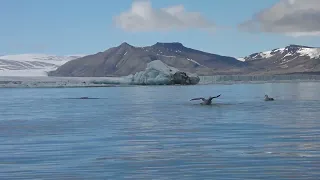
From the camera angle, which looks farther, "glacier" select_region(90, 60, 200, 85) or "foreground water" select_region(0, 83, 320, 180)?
"glacier" select_region(90, 60, 200, 85)

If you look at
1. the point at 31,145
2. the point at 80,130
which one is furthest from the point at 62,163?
the point at 80,130

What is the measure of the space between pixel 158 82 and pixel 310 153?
70.7 metres

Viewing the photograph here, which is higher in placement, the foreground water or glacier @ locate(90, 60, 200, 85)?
glacier @ locate(90, 60, 200, 85)

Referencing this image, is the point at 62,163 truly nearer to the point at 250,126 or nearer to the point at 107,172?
the point at 107,172

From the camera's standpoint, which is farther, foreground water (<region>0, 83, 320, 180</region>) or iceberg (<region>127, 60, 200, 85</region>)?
iceberg (<region>127, 60, 200, 85</region>)

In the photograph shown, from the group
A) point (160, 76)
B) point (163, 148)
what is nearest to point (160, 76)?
point (160, 76)

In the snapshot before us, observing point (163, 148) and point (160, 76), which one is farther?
point (160, 76)

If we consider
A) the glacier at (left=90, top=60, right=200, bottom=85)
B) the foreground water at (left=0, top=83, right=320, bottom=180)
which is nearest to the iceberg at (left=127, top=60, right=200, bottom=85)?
the glacier at (left=90, top=60, right=200, bottom=85)

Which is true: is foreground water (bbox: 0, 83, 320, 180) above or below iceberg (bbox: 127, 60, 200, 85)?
below

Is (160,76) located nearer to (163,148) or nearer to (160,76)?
(160,76)

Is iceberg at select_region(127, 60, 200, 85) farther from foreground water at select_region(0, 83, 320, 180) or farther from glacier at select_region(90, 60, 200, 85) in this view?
foreground water at select_region(0, 83, 320, 180)

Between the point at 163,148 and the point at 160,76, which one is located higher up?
the point at 160,76

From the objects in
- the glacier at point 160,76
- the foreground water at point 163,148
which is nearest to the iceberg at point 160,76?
the glacier at point 160,76

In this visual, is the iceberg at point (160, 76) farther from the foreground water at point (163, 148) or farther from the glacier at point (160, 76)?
the foreground water at point (163, 148)
